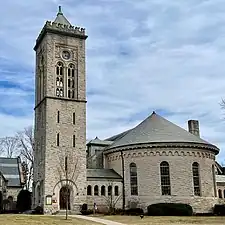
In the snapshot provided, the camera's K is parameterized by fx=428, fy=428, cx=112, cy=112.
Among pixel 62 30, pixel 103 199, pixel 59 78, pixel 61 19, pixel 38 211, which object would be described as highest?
pixel 61 19

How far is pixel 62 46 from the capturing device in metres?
53.8

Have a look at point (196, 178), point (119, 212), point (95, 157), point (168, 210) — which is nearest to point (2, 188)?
point (95, 157)

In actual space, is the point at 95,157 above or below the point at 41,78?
below

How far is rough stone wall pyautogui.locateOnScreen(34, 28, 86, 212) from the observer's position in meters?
49.3

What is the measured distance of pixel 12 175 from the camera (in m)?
62.7

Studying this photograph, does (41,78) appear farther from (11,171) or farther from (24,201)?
(11,171)

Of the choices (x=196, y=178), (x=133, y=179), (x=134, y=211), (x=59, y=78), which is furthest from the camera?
(x=59, y=78)

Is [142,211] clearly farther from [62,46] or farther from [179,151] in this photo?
[62,46]

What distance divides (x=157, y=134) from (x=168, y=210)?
1059 cm

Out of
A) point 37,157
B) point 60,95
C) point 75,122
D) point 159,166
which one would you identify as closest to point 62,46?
point 60,95

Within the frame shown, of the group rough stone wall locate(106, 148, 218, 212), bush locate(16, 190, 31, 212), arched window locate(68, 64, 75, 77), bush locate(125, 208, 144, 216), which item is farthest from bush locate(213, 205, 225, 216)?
arched window locate(68, 64, 75, 77)

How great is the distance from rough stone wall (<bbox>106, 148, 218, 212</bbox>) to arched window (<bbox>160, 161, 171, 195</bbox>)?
418 mm

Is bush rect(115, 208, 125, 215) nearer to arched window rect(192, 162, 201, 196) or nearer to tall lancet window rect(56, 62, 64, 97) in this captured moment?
arched window rect(192, 162, 201, 196)

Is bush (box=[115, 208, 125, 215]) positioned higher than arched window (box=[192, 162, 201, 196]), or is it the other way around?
arched window (box=[192, 162, 201, 196])
